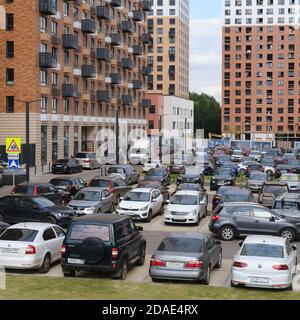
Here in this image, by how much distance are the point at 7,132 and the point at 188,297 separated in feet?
160

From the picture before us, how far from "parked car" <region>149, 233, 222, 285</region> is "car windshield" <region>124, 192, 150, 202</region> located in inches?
485

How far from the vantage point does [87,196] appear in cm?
2842

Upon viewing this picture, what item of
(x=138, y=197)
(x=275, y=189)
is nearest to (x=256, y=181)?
(x=275, y=189)

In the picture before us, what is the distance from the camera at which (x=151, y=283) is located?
15391 millimetres

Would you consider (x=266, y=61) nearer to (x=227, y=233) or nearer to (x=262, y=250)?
(x=227, y=233)

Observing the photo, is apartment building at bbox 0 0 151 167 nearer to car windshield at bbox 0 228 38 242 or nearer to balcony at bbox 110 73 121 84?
balcony at bbox 110 73 121 84

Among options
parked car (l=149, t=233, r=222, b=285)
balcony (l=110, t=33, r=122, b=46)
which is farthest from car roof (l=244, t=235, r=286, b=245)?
balcony (l=110, t=33, r=122, b=46)

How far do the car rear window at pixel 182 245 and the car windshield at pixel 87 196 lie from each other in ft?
40.7

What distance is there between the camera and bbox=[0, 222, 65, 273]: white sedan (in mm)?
16359

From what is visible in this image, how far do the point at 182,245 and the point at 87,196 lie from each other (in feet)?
43.0

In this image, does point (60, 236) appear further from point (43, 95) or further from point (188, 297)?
point (43, 95)

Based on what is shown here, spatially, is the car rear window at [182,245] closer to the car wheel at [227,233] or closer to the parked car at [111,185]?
the car wheel at [227,233]

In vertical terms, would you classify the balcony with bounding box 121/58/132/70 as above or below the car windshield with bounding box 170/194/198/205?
above
